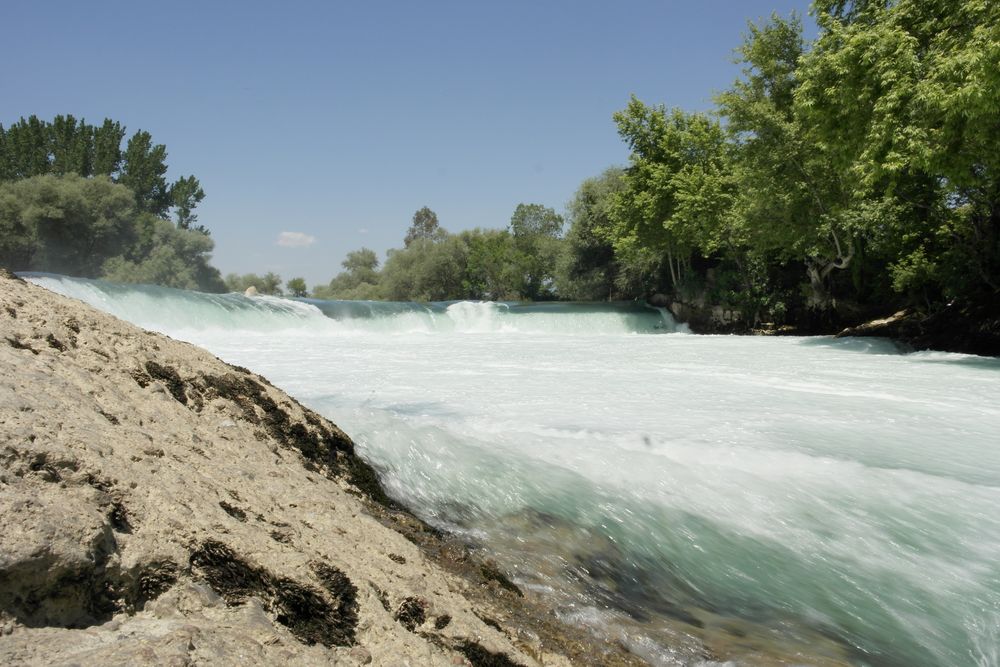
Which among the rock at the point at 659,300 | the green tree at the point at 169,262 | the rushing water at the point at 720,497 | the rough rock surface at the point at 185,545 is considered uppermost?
the green tree at the point at 169,262

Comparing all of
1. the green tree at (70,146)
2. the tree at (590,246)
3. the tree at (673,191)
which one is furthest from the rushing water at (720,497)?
the green tree at (70,146)

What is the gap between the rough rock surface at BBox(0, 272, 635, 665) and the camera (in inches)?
60.8

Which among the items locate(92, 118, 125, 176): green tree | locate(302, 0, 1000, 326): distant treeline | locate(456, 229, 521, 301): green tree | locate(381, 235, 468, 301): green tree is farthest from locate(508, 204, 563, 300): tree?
locate(92, 118, 125, 176): green tree

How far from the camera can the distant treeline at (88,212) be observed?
3875 cm

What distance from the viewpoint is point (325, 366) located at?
10594 millimetres

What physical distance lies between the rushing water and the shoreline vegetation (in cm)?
657

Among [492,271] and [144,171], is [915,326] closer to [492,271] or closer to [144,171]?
[492,271]

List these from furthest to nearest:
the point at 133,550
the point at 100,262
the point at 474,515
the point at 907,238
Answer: the point at 100,262 → the point at 907,238 → the point at 474,515 → the point at 133,550

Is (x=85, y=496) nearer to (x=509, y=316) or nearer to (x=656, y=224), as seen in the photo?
(x=509, y=316)

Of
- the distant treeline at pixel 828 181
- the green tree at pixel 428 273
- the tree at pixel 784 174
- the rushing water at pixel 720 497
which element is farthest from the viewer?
the green tree at pixel 428 273

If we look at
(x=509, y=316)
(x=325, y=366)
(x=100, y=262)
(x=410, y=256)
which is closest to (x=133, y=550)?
(x=325, y=366)

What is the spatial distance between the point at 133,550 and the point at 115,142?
62.6m

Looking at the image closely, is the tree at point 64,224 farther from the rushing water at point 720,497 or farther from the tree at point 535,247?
the rushing water at point 720,497

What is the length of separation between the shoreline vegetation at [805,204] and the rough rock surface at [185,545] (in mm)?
12814
